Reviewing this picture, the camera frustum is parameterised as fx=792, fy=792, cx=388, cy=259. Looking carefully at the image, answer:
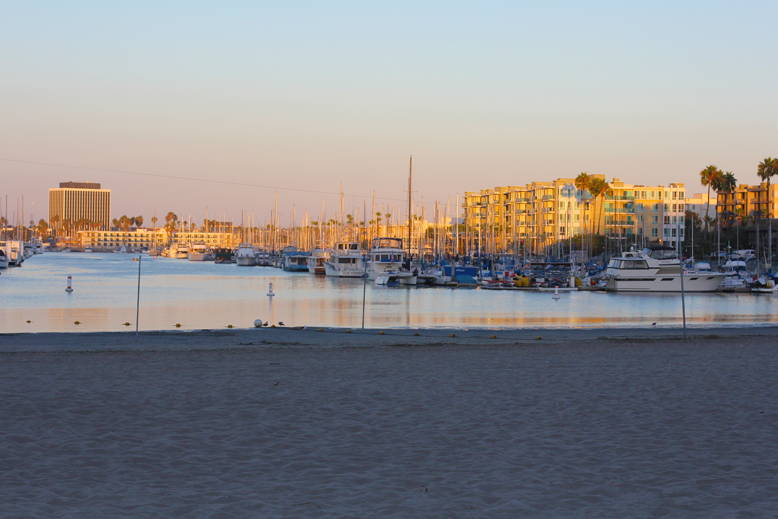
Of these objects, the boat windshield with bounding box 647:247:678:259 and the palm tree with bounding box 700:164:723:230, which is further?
the palm tree with bounding box 700:164:723:230

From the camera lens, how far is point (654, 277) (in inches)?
2776

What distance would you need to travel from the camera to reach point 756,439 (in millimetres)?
9828

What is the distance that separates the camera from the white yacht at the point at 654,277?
70.4 metres

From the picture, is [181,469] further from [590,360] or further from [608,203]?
[608,203]

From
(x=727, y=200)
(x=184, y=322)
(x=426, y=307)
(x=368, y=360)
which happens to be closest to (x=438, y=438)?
(x=368, y=360)

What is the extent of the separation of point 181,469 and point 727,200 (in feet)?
590

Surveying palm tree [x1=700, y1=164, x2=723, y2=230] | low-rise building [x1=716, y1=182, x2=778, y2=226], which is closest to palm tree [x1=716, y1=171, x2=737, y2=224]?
palm tree [x1=700, y1=164, x2=723, y2=230]

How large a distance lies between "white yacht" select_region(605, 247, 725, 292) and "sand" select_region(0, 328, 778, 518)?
53979 mm

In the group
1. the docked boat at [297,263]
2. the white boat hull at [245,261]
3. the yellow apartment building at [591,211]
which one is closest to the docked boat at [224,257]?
the white boat hull at [245,261]

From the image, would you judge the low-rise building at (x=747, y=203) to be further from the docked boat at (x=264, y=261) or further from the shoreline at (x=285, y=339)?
the shoreline at (x=285, y=339)

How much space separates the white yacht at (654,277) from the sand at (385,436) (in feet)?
177

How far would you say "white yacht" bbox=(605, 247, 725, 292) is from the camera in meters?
70.4

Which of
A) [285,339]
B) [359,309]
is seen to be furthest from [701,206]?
[285,339]

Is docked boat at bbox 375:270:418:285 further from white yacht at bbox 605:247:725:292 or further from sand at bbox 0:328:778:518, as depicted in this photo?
sand at bbox 0:328:778:518
